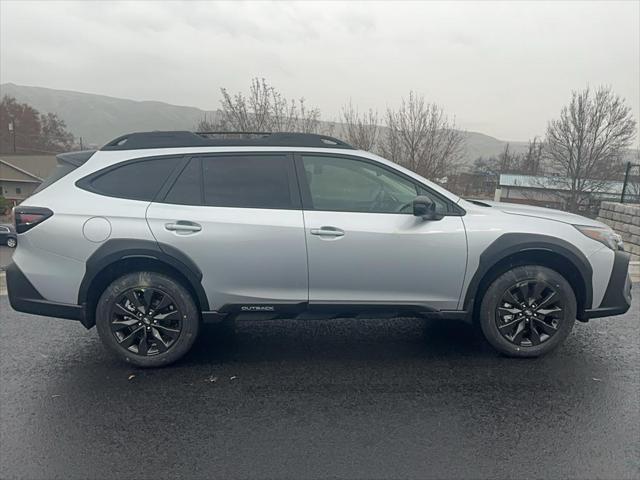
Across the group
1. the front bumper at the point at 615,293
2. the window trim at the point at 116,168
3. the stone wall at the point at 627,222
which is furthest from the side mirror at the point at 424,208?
the stone wall at the point at 627,222

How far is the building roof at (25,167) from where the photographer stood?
4612cm

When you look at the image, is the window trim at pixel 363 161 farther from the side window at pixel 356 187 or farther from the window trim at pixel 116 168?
the window trim at pixel 116 168

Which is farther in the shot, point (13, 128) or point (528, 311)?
point (13, 128)

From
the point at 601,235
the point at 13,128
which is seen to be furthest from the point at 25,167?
the point at 601,235

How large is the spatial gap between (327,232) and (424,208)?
767 mm

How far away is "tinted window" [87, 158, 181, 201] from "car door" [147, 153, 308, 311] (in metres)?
0.12

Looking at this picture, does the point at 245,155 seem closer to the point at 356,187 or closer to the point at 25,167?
the point at 356,187

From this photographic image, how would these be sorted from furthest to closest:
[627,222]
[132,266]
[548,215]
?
[627,222] < [548,215] < [132,266]

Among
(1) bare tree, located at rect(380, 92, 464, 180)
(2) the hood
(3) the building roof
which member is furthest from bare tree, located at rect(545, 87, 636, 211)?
(3) the building roof

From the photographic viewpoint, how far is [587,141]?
1459 inches

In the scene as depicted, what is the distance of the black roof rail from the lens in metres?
3.32

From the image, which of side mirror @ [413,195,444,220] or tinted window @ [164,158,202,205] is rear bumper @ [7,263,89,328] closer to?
tinted window @ [164,158,202,205]

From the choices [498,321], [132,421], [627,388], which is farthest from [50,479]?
[627,388]

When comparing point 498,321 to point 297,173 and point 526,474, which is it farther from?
point 297,173
